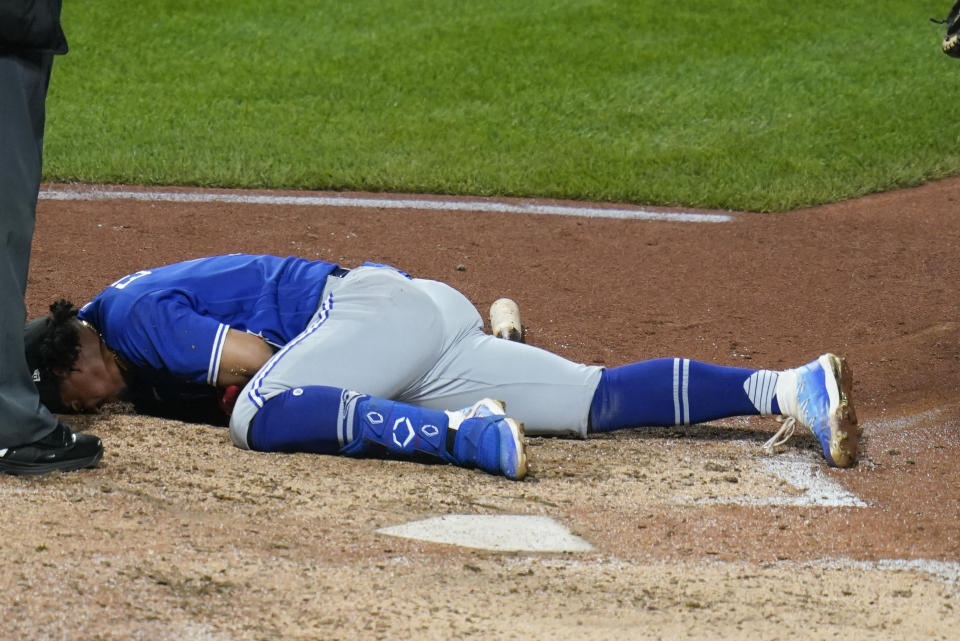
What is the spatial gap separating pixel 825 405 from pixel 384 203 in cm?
406

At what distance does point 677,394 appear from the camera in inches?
149

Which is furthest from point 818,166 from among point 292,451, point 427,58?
point 292,451

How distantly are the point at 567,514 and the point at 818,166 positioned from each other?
18.0 ft

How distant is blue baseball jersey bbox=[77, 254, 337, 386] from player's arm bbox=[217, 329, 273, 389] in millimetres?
26

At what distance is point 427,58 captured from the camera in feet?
34.7

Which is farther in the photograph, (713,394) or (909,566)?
(713,394)

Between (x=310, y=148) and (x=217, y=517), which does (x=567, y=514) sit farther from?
(x=310, y=148)

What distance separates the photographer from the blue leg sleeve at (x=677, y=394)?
3.77 m

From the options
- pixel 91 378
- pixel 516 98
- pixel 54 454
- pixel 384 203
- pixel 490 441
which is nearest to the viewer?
pixel 54 454

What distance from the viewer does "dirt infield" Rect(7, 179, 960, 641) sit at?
245cm

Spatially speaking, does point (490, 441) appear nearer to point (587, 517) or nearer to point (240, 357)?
point (587, 517)

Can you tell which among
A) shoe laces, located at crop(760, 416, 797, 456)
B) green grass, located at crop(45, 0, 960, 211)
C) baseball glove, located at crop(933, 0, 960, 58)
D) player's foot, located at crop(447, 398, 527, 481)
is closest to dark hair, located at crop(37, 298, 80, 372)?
player's foot, located at crop(447, 398, 527, 481)

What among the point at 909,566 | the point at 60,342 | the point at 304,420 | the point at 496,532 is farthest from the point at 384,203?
the point at 909,566

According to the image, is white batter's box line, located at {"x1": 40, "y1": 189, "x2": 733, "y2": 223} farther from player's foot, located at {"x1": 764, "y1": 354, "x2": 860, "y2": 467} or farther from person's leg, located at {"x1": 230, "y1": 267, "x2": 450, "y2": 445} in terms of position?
person's leg, located at {"x1": 230, "y1": 267, "x2": 450, "y2": 445}
